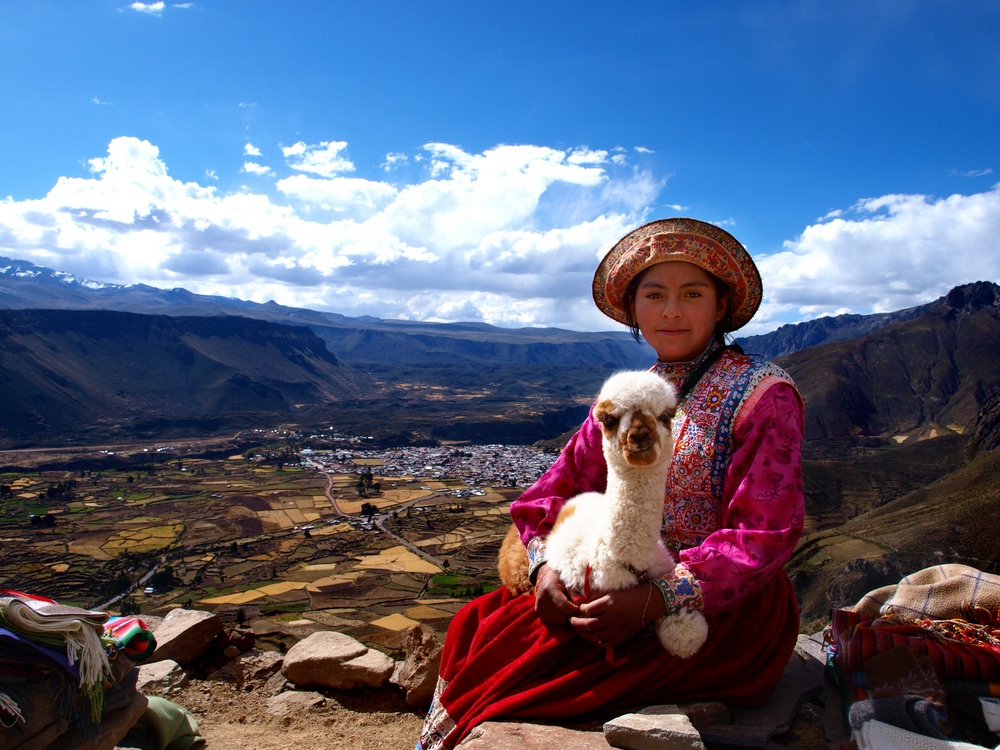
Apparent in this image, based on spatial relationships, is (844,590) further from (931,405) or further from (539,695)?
(931,405)

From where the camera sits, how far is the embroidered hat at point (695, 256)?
118 inches

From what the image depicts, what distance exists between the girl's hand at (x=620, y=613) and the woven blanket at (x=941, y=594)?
1.80 m

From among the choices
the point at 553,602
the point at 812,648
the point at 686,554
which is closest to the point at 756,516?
the point at 686,554

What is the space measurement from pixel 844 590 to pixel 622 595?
12431 mm

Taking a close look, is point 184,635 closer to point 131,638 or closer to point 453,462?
point 131,638

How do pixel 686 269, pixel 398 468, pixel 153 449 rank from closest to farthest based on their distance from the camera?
1. pixel 686 269
2. pixel 398 468
3. pixel 153 449

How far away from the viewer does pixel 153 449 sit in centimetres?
8894

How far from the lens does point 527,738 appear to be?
2.32m

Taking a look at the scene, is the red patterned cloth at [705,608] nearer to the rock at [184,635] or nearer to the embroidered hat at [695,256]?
the embroidered hat at [695,256]

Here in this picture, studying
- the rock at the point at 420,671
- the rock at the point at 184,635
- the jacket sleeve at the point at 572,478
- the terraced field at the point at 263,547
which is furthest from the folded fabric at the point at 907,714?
the terraced field at the point at 263,547

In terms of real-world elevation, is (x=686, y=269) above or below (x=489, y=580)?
above

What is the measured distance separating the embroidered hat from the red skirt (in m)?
1.50

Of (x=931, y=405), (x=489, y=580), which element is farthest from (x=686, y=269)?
(x=931, y=405)

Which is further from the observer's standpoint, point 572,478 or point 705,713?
point 572,478
